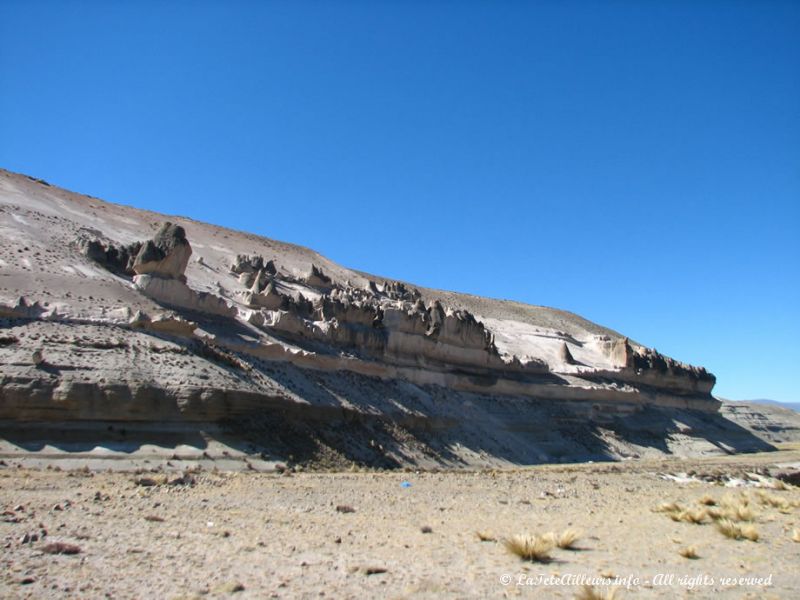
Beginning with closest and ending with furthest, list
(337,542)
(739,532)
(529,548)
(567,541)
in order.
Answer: (529,548) < (337,542) < (567,541) < (739,532)

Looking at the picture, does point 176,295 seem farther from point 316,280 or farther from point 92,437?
point 316,280

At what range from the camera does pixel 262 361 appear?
87.6 ft

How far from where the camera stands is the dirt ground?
26.0ft

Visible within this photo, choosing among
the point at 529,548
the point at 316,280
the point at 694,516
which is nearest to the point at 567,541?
the point at 529,548

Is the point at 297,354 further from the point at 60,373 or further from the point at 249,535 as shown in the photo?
the point at 249,535

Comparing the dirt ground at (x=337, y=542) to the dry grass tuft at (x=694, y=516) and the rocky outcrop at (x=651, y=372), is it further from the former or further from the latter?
the rocky outcrop at (x=651, y=372)

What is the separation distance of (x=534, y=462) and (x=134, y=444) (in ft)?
72.1

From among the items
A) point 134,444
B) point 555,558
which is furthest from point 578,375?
point 555,558

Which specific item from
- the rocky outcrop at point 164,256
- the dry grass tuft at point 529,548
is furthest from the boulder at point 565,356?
the dry grass tuft at point 529,548

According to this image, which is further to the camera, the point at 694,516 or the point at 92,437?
the point at 92,437

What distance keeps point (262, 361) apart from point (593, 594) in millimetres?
20982

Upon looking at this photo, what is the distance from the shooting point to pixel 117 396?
1873 cm

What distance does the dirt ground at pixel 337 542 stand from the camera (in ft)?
26.0

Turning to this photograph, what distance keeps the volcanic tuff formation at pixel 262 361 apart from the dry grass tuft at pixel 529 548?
12.7 meters
